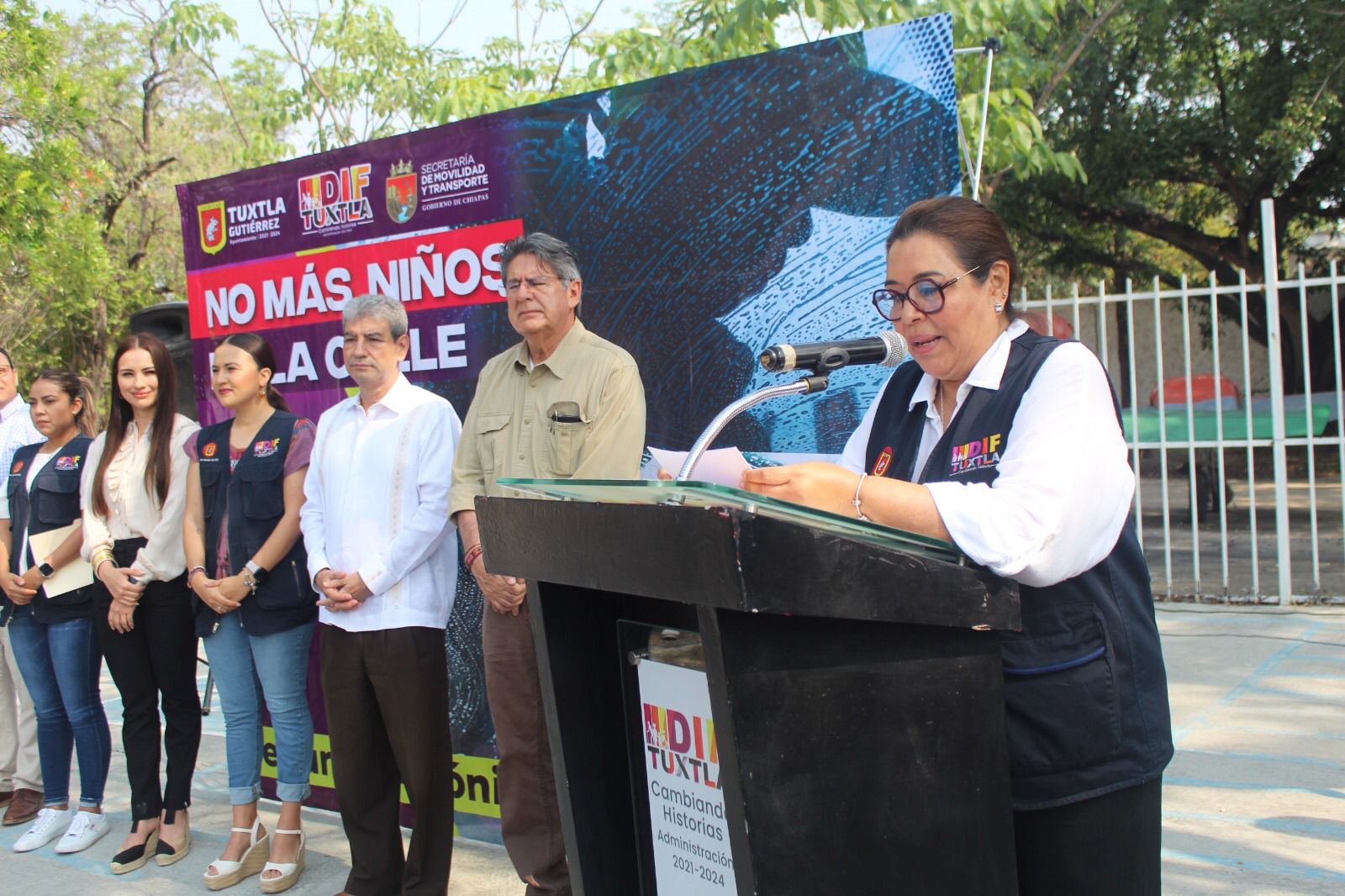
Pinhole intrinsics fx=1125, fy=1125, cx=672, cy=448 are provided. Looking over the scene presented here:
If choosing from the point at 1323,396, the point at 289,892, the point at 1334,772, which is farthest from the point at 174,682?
the point at 1323,396

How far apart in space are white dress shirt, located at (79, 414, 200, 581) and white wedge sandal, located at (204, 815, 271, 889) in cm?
101

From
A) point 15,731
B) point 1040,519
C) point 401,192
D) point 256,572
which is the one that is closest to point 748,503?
point 1040,519

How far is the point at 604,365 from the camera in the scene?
3.46 metres

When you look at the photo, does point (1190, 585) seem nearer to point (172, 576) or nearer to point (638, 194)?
point (638, 194)

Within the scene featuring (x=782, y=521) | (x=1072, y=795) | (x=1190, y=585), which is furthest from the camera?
(x=1190, y=585)

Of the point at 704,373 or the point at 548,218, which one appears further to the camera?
the point at 548,218

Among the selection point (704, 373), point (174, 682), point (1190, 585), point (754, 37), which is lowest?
point (1190, 585)

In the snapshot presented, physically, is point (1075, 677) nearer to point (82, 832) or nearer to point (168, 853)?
point (168, 853)

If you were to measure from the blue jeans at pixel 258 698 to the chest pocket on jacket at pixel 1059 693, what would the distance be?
3.04 m

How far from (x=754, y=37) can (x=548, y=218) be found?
3373mm

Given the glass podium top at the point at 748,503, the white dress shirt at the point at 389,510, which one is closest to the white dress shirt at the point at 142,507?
the white dress shirt at the point at 389,510

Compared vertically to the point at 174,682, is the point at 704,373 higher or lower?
higher

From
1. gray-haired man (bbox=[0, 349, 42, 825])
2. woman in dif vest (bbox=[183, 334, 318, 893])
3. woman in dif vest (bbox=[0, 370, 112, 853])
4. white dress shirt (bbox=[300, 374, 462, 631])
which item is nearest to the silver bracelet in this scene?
A: white dress shirt (bbox=[300, 374, 462, 631])

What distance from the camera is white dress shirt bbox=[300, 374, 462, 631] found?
3633mm
